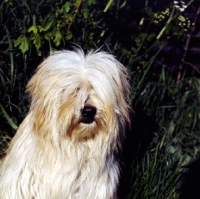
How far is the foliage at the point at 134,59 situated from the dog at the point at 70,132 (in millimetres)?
776

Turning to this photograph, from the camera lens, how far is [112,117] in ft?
14.1

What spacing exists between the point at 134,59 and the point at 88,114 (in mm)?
1957

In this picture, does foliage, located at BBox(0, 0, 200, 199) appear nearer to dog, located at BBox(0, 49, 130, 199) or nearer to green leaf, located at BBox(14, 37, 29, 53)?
green leaf, located at BBox(14, 37, 29, 53)

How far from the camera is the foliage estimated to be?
5445mm

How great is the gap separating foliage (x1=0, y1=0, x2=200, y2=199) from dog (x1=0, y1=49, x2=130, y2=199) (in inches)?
30.6

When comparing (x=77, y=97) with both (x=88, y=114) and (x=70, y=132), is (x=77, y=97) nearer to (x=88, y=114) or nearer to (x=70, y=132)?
(x=88, y=114)

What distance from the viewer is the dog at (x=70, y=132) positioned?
4.30 meters

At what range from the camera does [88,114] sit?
13.8 ft

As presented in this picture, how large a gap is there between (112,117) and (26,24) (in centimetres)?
178

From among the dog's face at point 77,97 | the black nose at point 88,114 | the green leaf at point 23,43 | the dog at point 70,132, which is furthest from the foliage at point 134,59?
the black nose at point 88,114

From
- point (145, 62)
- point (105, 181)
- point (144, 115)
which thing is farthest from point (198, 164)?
point (105, 181)

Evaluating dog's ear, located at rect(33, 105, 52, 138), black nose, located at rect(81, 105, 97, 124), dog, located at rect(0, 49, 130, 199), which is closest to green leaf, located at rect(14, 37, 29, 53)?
dog, located at rect(0, 49, 130, 199)

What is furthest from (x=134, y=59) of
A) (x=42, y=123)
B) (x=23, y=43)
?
(x=42, y=123)

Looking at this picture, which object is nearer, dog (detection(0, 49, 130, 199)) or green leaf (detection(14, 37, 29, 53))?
dog (detection(0, 49, 130, 199))
